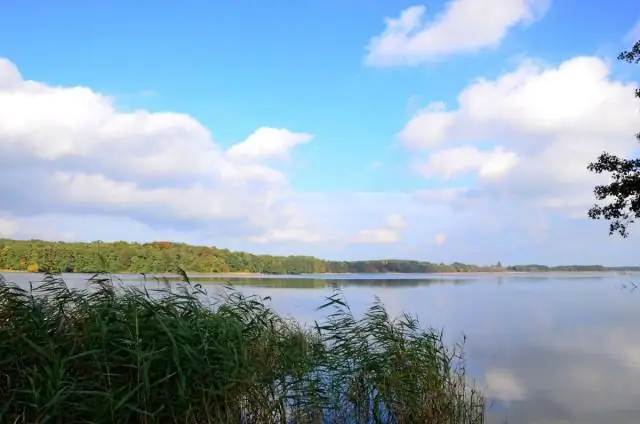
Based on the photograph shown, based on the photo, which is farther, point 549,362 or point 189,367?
point 549,362

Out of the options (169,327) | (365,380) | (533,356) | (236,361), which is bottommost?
(533,356)

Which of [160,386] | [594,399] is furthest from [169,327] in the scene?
[594,399]

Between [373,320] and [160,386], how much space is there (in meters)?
4.04

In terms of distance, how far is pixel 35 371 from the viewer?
200 inches

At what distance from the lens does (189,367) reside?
5.81m

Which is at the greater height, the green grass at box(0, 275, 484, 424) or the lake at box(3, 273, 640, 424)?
the green grass at box(0, 275, 484, 424)

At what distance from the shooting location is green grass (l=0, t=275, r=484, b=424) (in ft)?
17.1

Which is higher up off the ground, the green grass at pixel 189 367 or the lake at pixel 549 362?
the green grass at pixel 189 367

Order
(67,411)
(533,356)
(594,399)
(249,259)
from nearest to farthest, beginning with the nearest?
(67,411), (594,399), (533,356), (249,259)

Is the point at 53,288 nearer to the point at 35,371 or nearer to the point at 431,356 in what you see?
the point at 35,371

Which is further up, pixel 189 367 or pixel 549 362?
pixel 189 367

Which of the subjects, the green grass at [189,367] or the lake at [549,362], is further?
the lake at [549,362]

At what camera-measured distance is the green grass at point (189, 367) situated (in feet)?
17.1

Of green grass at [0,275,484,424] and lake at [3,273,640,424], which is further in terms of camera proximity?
lake at [3,273,640,424]
